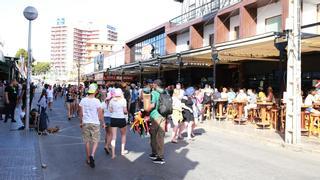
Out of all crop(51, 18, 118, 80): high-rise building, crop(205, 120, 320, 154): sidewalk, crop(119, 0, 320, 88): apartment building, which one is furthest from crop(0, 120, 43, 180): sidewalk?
crop(51, 18, 118, 80): high-rise building

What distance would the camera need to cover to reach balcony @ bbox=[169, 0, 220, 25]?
2855cm

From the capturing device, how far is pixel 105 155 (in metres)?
9.31

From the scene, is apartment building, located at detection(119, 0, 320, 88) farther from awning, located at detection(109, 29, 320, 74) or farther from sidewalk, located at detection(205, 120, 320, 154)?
sidewalk, located at detection(205, 120, 320, 154)

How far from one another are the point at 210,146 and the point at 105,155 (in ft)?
10.5

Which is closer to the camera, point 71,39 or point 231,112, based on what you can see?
point 231,112

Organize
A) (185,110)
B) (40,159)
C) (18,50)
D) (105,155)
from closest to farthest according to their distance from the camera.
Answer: (40,159), (105,155), (185,110), (18,50)

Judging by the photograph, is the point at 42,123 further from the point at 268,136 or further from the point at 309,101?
the point at 309,101

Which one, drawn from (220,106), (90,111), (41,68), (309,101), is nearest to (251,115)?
(220,106)

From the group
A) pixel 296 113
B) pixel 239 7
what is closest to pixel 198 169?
pixel 296 113

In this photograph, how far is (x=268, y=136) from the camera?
12891 millimetres

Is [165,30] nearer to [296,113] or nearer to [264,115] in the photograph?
[264,115]

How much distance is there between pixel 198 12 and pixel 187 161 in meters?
24.2

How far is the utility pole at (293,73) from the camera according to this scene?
11336 millimetres

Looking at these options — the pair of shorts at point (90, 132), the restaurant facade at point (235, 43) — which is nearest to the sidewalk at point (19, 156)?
the pair of shorts at point (90, 132)
